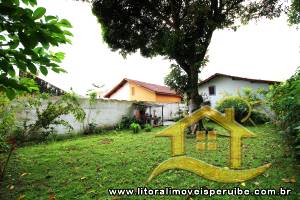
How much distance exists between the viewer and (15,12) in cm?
149

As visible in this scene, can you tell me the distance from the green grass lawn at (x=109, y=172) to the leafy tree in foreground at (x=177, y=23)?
496cm

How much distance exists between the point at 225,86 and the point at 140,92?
35.3 feet

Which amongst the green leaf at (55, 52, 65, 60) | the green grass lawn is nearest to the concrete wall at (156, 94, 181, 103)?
the green grass lawn

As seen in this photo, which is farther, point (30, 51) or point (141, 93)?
point (141, 93)

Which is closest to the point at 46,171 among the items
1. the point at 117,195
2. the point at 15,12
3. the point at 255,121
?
the point at 117,195

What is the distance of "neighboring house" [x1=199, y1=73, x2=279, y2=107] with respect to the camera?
2292cm

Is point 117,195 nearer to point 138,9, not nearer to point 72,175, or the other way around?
point 72,175

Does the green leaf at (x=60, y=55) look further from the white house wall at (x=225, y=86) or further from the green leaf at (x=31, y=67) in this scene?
the white house wall at (x=225, y=86)

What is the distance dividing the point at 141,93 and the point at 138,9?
1824 centimetres

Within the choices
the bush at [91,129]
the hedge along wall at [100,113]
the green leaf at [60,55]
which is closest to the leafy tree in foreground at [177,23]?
the hedge along wall at [100,113]

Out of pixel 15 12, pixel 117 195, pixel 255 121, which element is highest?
pixel 15 12

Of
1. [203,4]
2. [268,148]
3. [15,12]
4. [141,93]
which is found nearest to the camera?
[15,12]

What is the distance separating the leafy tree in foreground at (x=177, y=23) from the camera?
416 inches

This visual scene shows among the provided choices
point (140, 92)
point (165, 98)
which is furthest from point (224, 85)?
point (140, 92)
